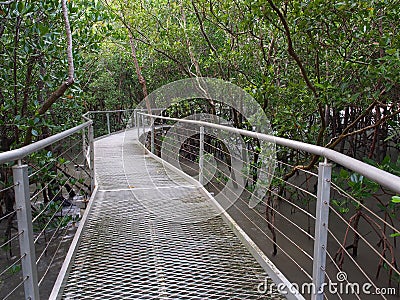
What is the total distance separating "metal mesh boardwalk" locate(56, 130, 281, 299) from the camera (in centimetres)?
230

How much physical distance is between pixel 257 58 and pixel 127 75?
9988 mm

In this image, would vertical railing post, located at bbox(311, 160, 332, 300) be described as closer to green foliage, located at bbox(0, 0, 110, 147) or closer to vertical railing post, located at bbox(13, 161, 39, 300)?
vertical railing post, located at bbox(13, 161, 39, 300)

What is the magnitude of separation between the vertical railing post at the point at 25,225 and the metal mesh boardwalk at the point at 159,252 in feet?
1.54

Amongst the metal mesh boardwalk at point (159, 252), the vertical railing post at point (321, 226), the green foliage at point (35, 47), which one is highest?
the green foliage at point (35, 47)

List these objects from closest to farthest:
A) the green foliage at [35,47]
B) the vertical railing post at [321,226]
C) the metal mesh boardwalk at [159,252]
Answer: the vertical railing post at [321,226], the metal mesh boardwalk at [159,252], the green foliage at [35,47]

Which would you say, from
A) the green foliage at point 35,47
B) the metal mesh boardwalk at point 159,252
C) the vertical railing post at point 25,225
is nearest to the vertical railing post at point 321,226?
the metal mesh boardwalk at point 159,252

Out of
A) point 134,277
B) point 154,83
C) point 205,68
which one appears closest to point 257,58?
point 205,68

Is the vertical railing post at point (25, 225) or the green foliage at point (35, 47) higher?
the green foliage at point (35, 47)

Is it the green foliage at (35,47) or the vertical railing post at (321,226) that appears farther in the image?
the green foliage at (35,47)

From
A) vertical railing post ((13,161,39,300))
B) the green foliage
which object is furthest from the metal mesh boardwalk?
the green foliage

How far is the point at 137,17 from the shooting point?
7.52 m

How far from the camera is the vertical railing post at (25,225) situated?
1676 mm

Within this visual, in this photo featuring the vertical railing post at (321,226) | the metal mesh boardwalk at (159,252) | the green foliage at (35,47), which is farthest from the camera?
the green foliage at (35,47)

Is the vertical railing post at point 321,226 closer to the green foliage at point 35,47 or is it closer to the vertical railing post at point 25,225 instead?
the vertical railing post at point 25,225
